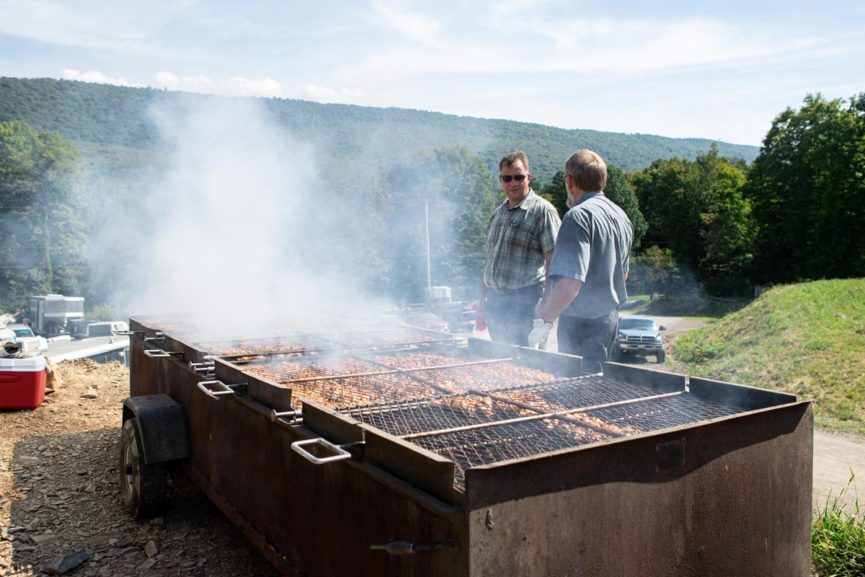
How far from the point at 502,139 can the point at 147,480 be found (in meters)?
57.3

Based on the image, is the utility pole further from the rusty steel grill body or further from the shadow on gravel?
the rusty steel grill body

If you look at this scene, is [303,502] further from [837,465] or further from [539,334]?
[837,465]

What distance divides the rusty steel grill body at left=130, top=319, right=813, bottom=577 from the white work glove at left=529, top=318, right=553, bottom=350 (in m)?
0.35

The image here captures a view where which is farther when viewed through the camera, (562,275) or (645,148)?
(645,148)

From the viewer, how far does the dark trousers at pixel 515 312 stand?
5023 mm

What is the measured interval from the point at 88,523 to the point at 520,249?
3.66 meters

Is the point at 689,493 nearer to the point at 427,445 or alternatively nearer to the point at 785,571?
the point at 785,571

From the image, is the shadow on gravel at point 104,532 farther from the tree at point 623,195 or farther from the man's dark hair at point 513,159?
the tree at point 623,195

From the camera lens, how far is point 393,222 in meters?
31.8

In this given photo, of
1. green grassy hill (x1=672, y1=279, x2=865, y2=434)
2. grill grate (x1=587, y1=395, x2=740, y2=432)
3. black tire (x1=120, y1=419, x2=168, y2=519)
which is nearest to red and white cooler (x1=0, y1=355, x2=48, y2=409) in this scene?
→ black tire (x1=120, y1=419, x2=168, y2=519)

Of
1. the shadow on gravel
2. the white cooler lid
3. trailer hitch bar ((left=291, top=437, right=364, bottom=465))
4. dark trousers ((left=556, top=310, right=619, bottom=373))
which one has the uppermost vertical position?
Result: dark trousers ((left=556, top=310, right=619, bottom=373))

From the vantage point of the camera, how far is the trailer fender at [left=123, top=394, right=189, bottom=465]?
392 centimetres

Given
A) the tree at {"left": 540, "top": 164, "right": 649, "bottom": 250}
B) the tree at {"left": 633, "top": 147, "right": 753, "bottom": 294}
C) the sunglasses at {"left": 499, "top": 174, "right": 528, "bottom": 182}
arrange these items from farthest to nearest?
1. the tree at {"left": 540, "top": 164, "right": 649, "bottom": 250}
2. the tree at {"left": 633, "top": 147, "right": 753, "bottom": 294}
3. the sunglasses at {"left": 499, "top": 174, "right": 528, "bottom": 182}

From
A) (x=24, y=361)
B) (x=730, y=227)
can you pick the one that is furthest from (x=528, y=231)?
(x=730, y=227)
